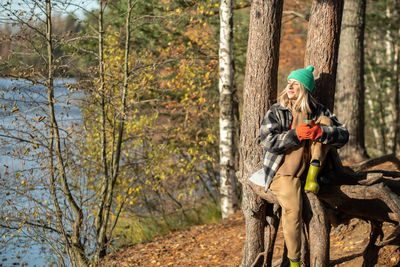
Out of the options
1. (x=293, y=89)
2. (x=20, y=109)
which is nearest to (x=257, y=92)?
(x=293, y=89)

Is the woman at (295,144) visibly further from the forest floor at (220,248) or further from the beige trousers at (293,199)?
the forest floor at (220,248)

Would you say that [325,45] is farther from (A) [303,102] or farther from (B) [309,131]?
(B) [309,131]

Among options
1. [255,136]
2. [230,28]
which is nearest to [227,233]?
[255,136]

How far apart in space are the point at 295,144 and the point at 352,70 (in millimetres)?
5227

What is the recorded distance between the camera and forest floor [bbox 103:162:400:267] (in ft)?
16.1

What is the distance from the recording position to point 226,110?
8.08 meters

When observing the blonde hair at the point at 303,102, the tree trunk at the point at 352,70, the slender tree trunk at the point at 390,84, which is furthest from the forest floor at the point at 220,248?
the slender tree trunk at the point at 390,84

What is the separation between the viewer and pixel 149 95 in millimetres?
9789

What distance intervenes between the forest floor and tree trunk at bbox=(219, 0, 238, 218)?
41cm

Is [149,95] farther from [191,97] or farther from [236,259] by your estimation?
[236,259]

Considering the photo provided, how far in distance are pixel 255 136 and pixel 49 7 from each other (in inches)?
136

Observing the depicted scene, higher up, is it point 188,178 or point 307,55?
point 307,55

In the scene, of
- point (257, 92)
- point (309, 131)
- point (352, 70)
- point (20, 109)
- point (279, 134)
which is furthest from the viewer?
point (352, 70)

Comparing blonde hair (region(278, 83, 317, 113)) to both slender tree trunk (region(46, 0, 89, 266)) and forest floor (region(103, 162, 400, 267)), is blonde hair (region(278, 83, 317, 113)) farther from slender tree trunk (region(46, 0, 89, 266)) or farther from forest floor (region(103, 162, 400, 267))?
slender tree trunk (region(46, 0, 89, 266))
